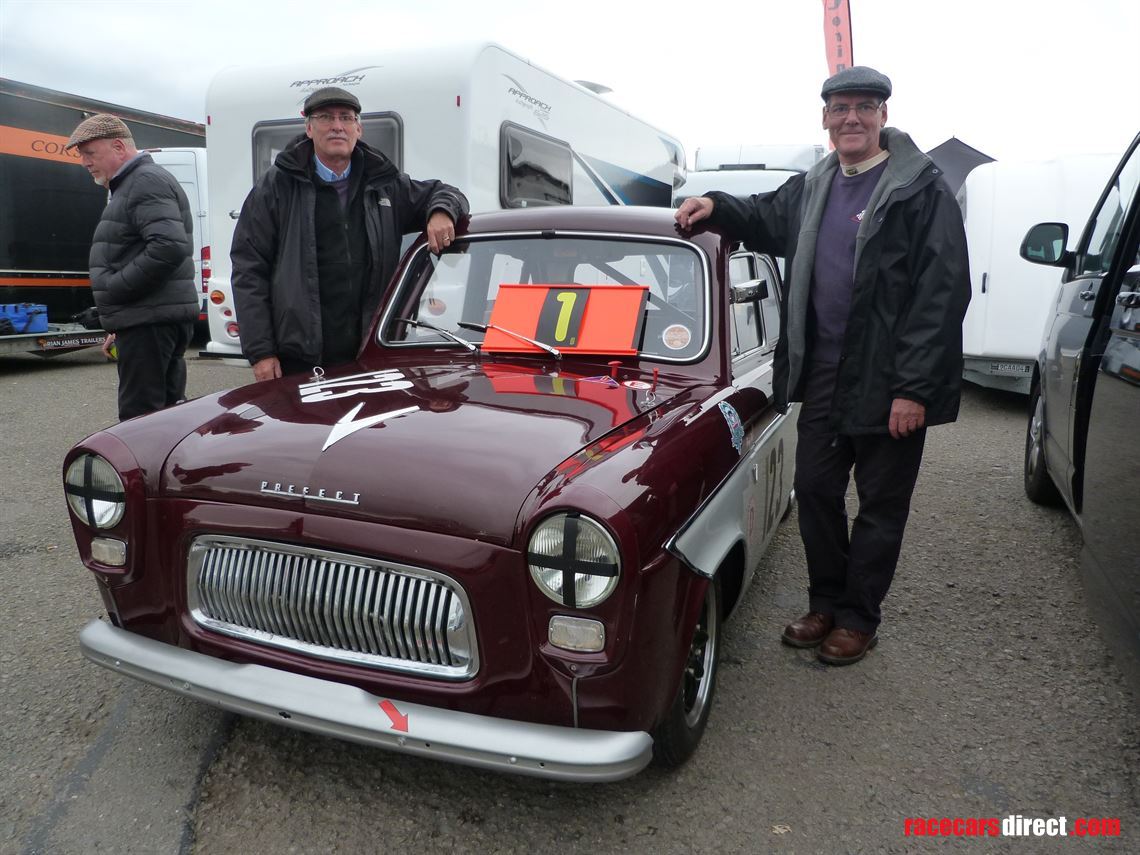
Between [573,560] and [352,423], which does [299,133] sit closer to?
[352,423]

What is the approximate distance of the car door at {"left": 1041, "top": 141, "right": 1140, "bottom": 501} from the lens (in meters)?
3.52

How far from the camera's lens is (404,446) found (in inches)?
87.7

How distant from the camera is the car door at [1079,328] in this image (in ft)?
11.6

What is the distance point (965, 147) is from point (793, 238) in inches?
579

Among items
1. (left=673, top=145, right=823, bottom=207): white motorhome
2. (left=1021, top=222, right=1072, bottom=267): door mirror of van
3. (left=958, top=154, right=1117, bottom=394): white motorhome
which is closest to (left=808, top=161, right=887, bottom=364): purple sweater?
(left=1021, top=222, right=1072, bottom=267): door mirror of van

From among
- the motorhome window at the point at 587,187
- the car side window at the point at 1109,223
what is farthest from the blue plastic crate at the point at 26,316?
the car side window at the point at 1109,223

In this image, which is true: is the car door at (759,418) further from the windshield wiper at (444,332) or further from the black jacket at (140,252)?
the black jacket at (140,252)

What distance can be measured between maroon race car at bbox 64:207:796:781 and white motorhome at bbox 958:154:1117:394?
6531mm

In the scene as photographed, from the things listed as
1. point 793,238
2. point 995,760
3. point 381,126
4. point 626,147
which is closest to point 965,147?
point 626,147

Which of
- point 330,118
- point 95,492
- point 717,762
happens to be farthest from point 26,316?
point 717,762

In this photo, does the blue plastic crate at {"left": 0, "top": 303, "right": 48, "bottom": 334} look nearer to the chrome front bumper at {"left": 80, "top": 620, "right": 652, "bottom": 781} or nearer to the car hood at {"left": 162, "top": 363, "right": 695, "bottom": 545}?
the car hood at {"left": 162, "top": 363, "right": 695, "bottom": 545}

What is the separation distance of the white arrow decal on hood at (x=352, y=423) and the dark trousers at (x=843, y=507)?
154 cm

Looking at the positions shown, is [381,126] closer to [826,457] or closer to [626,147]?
[626,147]

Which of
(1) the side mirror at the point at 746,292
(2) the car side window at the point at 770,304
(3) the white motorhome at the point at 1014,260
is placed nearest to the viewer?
(1) the side mirror at the point at 746,292
